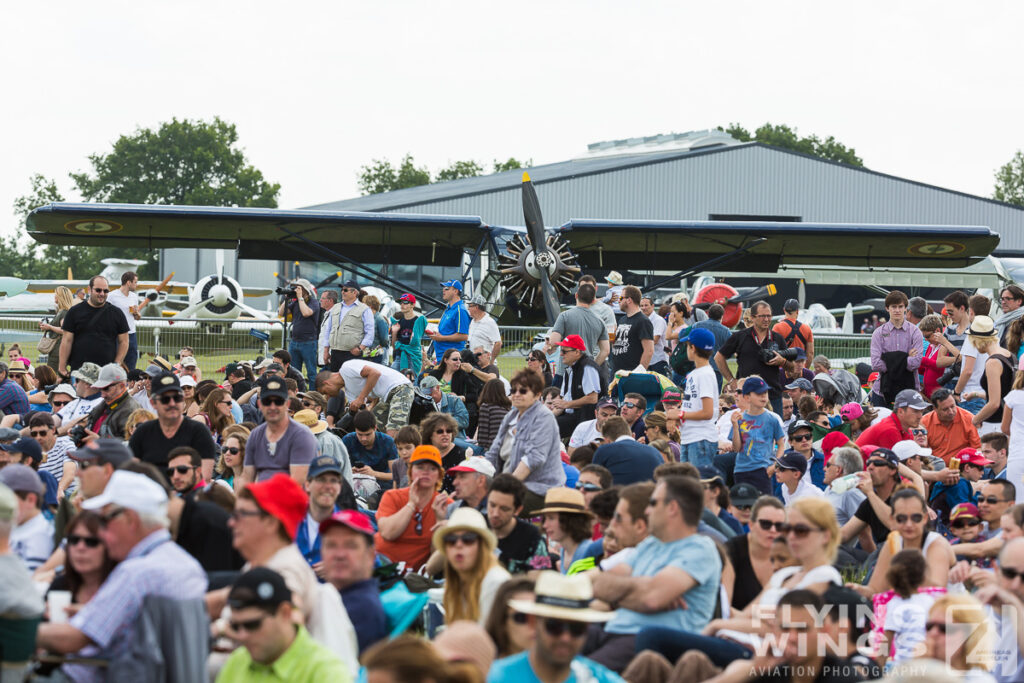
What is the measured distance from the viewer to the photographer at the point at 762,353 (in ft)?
33.3

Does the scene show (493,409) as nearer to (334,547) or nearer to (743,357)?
(743,357)

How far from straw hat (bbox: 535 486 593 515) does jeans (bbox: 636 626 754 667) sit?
56.5 inches

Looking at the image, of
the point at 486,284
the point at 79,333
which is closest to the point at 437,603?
the point at 79,333

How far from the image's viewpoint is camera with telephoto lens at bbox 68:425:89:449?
9.10 meters

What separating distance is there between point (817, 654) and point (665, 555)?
0.84 metres

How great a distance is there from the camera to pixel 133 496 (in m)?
3.95

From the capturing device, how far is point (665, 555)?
177 inches

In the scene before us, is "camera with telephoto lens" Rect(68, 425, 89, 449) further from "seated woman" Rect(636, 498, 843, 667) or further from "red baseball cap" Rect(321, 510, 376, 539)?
"seated woman" Rect(636, 498, 843, 667)

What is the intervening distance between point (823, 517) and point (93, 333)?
841 centimetres

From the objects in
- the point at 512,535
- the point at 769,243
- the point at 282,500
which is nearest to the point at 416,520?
the point at 512,535

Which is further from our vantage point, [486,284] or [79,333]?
[486,284]

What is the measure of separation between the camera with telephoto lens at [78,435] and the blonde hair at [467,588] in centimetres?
544

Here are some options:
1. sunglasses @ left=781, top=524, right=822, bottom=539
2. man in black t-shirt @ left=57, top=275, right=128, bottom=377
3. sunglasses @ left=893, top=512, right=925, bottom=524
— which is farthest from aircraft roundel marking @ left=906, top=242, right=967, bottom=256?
sunglasses @ left=781, top=524, right=822, bottom=539

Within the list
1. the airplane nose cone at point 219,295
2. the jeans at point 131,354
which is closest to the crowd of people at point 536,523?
the jeans at point 131,354
